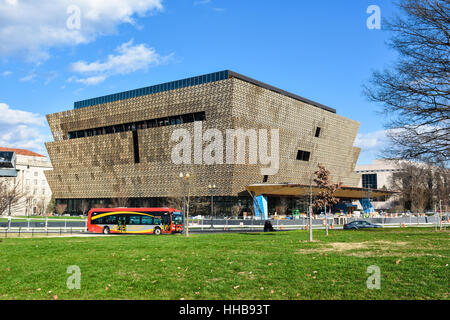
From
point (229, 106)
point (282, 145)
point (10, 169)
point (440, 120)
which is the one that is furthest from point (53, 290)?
point (282, 145)

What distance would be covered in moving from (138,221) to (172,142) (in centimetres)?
4612

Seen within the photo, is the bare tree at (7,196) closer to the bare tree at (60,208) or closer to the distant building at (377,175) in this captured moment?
the bare tree at (60,208)

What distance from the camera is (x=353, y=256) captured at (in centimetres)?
1633

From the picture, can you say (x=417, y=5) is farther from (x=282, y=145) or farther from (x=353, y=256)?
(x=282, y=145)

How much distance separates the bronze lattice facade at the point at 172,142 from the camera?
275 ft

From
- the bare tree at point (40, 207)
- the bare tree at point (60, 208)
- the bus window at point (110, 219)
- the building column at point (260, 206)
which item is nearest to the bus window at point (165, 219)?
the bus window at point (110, 219)

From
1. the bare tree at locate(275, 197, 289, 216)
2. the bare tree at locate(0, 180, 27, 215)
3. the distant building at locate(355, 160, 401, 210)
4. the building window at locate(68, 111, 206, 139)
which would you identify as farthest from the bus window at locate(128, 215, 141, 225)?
the distant building at locate(355, 160, 401, 210)

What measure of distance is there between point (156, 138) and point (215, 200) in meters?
19.9

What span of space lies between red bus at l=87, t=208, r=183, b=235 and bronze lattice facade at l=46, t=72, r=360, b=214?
3614 centimetres

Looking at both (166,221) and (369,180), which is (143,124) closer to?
(166,221)

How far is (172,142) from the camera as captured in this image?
91375 mm

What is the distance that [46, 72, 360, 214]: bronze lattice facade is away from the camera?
275 feet

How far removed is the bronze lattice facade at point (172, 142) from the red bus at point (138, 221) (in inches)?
1423
